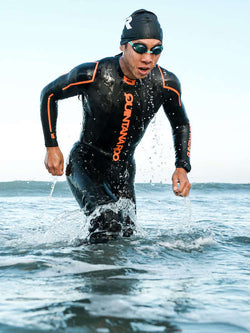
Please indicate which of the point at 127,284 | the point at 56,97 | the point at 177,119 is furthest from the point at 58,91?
the point at 127,284

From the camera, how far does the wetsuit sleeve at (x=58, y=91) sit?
4.02 meters

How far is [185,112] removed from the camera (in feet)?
14.7

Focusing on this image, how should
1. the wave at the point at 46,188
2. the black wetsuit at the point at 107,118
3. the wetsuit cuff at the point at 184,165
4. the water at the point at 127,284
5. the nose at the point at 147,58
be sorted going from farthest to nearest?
the wave at the point at 46,188
the wetsuit cuff at the point at 184,165
the black wetsuit at the point at 107,118
the nose at the point at 147,58
the water at the point at 127,284

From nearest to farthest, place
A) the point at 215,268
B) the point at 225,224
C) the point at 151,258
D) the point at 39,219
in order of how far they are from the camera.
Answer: the point at 215,268, the point at 151,258, the point at 225,224, the point at 39,219

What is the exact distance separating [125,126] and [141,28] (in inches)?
34.0

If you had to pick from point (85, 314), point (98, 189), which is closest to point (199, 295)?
point (85, 314)

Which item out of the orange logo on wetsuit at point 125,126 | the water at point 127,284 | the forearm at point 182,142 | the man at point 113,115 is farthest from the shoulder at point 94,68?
the water at point 127,284

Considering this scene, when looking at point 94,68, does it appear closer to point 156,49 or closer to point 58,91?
point 58,91

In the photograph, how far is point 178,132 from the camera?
448 cm

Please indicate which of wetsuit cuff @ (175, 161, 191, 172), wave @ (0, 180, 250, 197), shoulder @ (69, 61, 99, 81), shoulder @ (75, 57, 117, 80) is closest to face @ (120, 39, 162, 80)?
shoulder @ (75, 57, 117, 80)

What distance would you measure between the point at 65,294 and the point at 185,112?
240 cm

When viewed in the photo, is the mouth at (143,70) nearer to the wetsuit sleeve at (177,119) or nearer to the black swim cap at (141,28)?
the black swim cap at (141,28)

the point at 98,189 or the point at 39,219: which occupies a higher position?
the point at 98,189

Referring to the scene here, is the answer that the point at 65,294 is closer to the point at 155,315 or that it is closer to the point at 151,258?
the point at 155,315
